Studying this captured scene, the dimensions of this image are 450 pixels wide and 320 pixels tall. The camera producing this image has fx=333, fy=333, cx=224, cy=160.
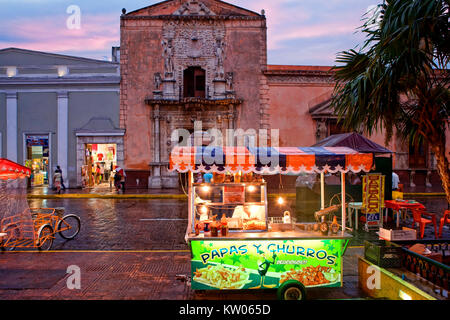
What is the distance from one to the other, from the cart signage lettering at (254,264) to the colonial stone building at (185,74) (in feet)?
57.7

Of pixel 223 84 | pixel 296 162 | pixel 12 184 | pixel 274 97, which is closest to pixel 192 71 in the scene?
pixel 223 84

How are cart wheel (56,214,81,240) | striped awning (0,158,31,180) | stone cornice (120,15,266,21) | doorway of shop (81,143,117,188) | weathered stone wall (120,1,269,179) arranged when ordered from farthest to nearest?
doorway of shop (81,143,117,188), weathered stone wall (120,1,269,179), stone cornice (120,15,266,21), cart wheel (56,214,81,240), striped awning (0,158,31,180)

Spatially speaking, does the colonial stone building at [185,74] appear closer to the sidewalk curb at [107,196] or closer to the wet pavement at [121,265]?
the sidewalk curb at [107,196]

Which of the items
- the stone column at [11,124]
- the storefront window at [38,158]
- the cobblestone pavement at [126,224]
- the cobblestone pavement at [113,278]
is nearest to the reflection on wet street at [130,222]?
the cobblestone pavement at [126,224]

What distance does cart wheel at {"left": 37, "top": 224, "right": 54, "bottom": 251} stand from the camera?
8.59 m

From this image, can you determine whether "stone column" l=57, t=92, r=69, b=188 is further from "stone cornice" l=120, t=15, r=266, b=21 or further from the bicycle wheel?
the bicycle wheel

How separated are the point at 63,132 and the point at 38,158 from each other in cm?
305

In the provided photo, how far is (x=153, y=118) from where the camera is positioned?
23.0m

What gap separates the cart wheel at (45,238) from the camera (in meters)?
8.59

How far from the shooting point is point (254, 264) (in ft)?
18.5

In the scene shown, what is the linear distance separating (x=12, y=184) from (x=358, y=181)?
41.0 feet

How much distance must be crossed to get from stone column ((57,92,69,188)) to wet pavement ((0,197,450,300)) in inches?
457

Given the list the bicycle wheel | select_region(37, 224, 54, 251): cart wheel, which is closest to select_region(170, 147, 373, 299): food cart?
select_region(37, 224, 54, 251): cart wheel

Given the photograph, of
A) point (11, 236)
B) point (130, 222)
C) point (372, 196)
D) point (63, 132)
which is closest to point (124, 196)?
point (130, 222)
